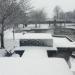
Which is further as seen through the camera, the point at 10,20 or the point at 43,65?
the point at 10,20

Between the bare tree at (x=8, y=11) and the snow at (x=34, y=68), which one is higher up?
the bare tree at (x=8, y=11)

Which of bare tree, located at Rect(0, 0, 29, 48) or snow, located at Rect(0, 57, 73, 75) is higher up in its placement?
bare tree, located at Rect(0, 0, 29, 48)

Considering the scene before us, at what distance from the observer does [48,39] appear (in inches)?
532

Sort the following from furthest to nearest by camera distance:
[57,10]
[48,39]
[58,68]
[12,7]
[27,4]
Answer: [57,10], [27,4], [12,7], [48,39], [58,68]

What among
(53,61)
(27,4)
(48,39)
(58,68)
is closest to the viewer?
(58,68)

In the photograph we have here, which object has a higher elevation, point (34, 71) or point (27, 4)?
point (27, 4)

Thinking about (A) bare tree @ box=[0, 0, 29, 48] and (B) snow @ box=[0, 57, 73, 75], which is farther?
(A) bare tree @ box=[0, 0, 29, 48]

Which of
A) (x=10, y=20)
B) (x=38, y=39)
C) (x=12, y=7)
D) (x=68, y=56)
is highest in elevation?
(x=12, y=7)

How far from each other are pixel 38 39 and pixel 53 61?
7752mm

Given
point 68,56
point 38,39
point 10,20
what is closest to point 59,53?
point 68,56

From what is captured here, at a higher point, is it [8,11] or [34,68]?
[8,11]

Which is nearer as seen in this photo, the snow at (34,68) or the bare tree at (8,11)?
the snow at (34,68)

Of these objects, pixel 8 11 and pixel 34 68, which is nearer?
pixel 34 68

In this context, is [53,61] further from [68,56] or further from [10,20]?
[10,20]
